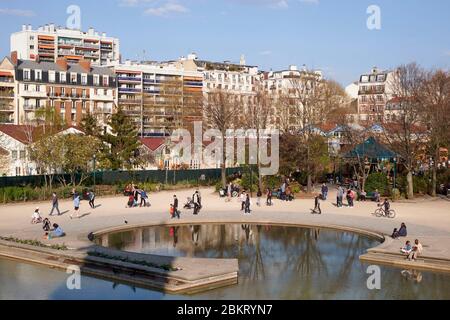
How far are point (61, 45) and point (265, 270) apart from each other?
121728 millimetres

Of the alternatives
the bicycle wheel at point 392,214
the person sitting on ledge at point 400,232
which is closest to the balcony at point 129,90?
the bicycle wheel at point 392,214

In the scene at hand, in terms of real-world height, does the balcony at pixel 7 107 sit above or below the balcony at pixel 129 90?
below

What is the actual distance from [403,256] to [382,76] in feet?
347

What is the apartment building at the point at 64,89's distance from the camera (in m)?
99.6

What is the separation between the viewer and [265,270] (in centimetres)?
2655

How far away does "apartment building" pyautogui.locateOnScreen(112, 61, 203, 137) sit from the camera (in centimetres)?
11156

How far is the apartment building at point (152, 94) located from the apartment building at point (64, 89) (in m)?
5.02

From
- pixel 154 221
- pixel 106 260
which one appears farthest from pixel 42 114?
pixel 106 260

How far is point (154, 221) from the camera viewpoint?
129 ft

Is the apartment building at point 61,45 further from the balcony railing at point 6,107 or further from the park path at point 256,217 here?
the park path at point 256,217

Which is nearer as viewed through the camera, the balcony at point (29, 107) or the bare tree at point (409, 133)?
the bare tree at point (409, 133)

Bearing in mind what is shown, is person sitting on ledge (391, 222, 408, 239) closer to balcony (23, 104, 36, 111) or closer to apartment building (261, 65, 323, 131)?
apartment building (261, 65, 323, 131)

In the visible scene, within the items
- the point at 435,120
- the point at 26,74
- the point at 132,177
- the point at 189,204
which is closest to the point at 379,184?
the point at 435,120
